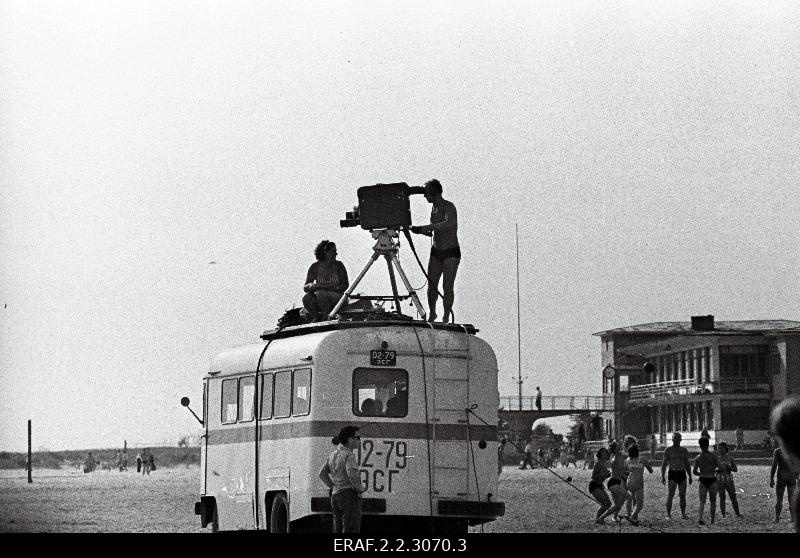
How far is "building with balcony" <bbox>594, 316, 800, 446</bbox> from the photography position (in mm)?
93375

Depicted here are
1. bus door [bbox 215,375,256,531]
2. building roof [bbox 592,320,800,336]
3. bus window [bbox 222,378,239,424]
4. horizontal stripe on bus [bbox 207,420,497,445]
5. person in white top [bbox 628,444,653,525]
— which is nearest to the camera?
horizontal stripe on bus [bbox 207,420,497,445]

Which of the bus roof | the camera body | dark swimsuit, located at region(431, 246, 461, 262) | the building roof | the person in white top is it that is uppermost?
the building roof

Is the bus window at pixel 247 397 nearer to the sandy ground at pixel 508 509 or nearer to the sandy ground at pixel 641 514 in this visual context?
the sandy ground at pixel 641 514

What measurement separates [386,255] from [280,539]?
10.4 meters

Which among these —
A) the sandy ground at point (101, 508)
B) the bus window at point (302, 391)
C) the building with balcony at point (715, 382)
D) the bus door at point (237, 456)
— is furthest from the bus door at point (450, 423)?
the building with balcony at point (715, 382)

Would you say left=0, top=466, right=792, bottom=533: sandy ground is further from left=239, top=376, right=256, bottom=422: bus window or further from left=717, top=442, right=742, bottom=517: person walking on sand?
left=239, top=376, right=256, bottom=422: bus window

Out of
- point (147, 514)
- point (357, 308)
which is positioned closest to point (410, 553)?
point (357, 308)

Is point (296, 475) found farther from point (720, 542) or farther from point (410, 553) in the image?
point (720, 542)

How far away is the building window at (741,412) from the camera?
93.5m

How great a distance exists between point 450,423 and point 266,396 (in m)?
2.47

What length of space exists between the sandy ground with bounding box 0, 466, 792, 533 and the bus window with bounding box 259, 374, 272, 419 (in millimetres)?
7868

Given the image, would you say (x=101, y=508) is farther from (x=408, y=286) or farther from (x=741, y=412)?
(x=741, y=412)

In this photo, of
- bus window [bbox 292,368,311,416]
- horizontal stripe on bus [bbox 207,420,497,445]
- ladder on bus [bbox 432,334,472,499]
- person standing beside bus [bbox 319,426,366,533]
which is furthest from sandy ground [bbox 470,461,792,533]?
person standing beside bus [bbox 319,426,366,533]

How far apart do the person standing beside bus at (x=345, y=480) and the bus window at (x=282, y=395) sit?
7.29 feet
